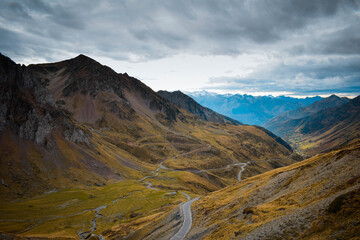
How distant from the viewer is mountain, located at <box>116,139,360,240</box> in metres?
24.7

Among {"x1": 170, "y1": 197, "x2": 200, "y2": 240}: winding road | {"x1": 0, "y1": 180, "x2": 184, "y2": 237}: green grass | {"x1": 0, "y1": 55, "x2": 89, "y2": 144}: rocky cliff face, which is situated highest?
{"x1": 0, "y1": 55, "x2": 89, "y2": 144}: rocky cliff face

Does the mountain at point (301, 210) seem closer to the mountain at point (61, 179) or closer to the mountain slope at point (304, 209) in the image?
the mountain slope at point (304, 209)

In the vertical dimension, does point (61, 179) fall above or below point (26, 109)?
below

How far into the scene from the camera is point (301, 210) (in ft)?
99.9

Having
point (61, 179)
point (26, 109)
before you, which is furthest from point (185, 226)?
point (26, 109)

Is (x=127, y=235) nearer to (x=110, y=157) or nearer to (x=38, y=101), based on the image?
(x=110, y=157)

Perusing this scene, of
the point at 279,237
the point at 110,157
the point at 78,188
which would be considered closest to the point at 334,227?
the point at 279,237

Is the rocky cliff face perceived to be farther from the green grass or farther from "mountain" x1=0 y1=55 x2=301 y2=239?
the green grass

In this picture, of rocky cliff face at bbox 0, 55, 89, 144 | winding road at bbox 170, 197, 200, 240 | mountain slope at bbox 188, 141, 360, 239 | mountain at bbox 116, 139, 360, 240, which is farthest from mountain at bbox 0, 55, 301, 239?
mountain slope at bbox 188, 141, 360, 239

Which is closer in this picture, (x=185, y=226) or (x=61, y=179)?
(x=185, y=226)

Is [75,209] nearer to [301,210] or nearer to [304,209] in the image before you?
[301,210]

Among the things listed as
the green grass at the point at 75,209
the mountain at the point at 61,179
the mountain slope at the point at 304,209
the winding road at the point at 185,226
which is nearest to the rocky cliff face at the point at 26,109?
the mountain at the point at 61,179

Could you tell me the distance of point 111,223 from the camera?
91.9m

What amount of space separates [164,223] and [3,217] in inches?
2821
